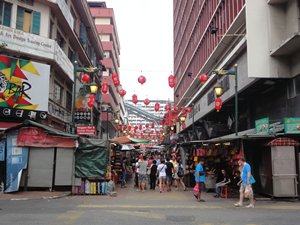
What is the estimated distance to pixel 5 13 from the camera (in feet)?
72.1

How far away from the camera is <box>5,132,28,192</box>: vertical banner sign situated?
16203mm

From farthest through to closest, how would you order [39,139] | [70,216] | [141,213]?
[39,139] → [141,213] → [70,216]

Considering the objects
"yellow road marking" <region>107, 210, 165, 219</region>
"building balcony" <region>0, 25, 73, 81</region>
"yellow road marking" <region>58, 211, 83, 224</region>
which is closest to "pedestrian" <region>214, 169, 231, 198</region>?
"yellow road marking" <region>107, 210, 165, 219</region>

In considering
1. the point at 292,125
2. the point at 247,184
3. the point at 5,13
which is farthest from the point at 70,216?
the point at 5,13

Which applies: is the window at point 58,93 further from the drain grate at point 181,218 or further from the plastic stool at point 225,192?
the drain grate at point 181,218

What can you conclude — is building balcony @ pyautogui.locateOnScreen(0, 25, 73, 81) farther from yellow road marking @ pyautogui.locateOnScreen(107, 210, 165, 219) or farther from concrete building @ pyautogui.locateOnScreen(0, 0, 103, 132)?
yellow road marking @ pyautogui.locateOnScreen(107, 210, 165, 219)

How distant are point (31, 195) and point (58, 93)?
539 inches

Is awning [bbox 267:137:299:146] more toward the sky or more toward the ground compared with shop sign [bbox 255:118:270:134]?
more toward the ground

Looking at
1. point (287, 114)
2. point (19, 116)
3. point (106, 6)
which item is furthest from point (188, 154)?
point (106, 6)

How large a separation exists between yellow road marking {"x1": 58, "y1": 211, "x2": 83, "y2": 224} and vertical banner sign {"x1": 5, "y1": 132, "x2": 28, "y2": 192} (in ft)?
19.6

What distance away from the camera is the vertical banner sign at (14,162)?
638 inches

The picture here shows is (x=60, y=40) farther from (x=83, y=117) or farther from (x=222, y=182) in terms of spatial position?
(x=222, y=182)

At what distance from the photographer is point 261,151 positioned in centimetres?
1653

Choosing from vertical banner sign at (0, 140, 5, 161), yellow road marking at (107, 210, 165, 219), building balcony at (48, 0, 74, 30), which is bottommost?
yellow road marking at (107, 210, 165, 219)
